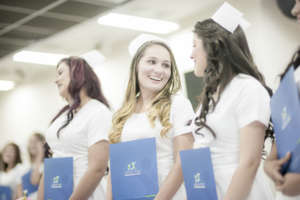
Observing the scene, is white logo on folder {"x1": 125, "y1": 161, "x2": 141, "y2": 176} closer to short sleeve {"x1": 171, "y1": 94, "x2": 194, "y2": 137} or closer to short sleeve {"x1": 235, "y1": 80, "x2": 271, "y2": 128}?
short sleeve {"x1": 171, "y1": 94, "x2": 194, "y2": 137}

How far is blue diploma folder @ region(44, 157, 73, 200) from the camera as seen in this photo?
235cm

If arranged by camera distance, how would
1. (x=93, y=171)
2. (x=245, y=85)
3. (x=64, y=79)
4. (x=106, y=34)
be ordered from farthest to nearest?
(x=106, y=34), (x=64, y=79), (x=93, y=171), (x=245, y=85)

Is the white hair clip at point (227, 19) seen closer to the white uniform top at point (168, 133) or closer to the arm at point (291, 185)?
the white uniform top at point (168, 133)

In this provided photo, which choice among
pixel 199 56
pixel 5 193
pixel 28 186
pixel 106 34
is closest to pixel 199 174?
pixel 199 56

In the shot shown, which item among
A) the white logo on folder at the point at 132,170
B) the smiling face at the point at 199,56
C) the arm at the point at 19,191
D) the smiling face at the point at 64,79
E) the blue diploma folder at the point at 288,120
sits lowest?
the arm at the point at 19,191

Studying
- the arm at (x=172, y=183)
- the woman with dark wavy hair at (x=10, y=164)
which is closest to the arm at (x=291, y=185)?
the arm at (x=172, y=183)

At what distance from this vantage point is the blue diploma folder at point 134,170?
194 cm

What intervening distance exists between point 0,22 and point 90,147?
12.7 ft

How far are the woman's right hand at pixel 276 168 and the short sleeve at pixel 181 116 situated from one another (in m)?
0.66

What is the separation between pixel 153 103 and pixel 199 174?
622 millimetres

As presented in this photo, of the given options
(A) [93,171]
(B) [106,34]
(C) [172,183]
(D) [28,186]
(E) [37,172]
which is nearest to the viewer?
(C) [172,183]

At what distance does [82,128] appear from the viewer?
241cm

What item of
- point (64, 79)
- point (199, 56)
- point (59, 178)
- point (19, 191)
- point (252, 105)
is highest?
point (64, 79)

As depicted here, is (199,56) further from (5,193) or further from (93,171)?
(5,193)
